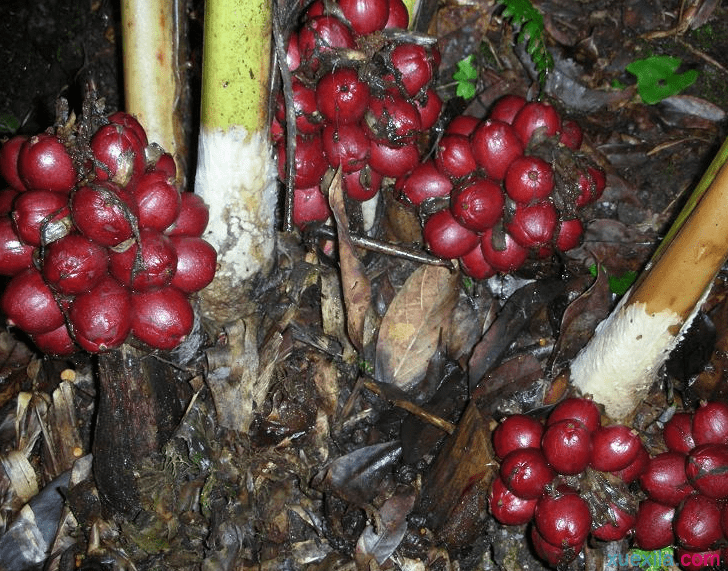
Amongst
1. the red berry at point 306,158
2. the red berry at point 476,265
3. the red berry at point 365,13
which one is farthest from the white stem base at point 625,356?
the red berry at point 365,13

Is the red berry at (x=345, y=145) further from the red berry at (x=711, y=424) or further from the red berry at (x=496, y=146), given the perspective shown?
the red berry at (x=711, y=424)

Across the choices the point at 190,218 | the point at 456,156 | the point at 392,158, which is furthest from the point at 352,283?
the point at 190,218

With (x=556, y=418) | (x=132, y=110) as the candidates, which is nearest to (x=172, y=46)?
(x=132, y=110)

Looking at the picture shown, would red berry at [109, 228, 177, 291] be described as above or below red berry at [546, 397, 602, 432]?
above

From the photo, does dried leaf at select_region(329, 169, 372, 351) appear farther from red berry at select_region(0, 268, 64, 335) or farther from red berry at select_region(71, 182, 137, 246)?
red berry at select_region(0, 268, 64, 335)

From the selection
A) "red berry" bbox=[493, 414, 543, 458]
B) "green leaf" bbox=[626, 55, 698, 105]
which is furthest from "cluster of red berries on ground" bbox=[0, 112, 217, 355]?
"green leaf" bbox=[626, 55, 698, 105]
